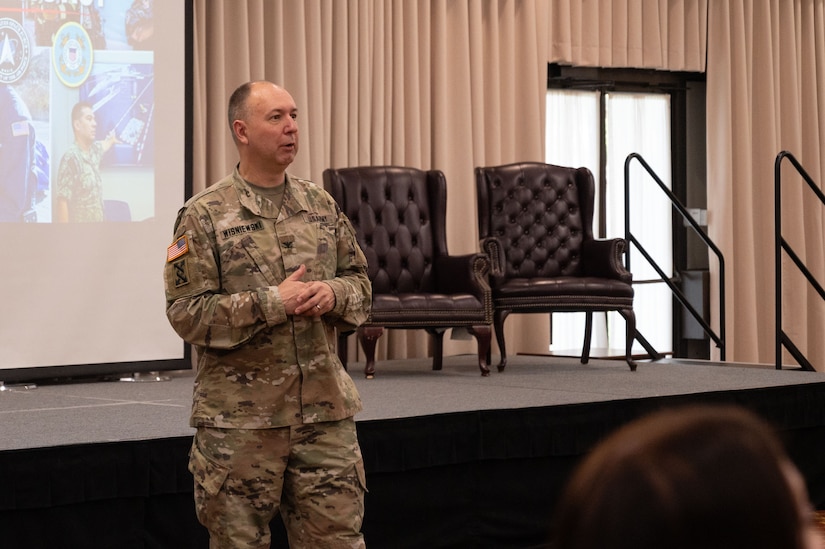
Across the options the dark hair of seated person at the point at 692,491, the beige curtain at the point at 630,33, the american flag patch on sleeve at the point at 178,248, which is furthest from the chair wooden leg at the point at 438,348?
the dark hair of seated person at the point at 692,491

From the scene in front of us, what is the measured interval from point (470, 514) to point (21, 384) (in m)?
2.41

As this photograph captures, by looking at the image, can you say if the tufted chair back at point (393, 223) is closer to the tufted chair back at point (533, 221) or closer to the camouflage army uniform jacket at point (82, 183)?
the tufted chair back at point (533, 221)

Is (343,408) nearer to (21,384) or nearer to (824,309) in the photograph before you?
(21,384)

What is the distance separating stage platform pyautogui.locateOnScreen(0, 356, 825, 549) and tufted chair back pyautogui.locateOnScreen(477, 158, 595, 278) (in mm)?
724

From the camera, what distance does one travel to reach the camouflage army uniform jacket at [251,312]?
2270 mm

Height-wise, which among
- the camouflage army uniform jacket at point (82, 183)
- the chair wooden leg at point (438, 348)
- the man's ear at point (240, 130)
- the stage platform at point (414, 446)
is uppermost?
the camouflage army uniform jacket at point (82, 183)

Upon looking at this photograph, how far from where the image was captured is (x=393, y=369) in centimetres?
573

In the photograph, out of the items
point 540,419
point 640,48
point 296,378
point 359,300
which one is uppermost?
point 640,48

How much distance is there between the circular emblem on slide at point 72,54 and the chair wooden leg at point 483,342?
89.2 inches

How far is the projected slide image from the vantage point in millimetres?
5160

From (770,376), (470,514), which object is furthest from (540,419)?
(770,376)

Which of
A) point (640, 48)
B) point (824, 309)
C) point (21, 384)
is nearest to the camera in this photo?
point (21, 384)

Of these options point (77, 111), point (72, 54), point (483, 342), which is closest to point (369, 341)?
point (483, 342)

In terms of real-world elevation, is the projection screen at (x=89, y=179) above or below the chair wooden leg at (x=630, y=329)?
above
